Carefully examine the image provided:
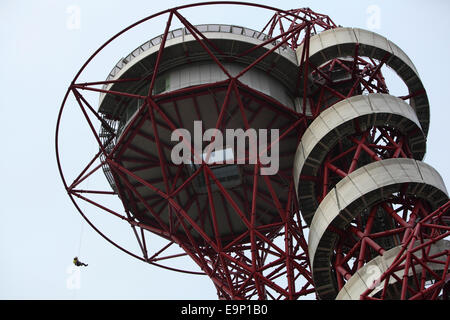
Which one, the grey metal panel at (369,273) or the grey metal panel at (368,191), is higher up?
the grey metal panel at (368,191)

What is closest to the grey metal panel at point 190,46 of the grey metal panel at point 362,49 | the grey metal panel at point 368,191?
the grey metal panel at point 362,49

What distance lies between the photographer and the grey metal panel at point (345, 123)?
36.6 meters

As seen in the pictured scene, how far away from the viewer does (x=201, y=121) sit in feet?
133

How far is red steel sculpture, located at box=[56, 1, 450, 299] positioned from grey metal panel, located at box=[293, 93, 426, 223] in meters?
0.09

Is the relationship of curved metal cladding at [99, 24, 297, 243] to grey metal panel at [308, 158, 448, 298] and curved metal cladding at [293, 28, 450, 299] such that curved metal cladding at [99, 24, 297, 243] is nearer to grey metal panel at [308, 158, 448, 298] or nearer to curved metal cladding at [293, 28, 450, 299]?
curved metal cladding at [293, 28, 450, 299]

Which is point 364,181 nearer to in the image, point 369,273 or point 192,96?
point 369,273

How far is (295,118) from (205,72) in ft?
24.0

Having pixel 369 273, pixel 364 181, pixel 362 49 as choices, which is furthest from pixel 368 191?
pixel 362 49

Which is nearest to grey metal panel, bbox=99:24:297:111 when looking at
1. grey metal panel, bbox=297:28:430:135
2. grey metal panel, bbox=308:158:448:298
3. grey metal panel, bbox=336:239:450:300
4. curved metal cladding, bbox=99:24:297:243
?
curved metal cladding, bbox=99:24:297:243

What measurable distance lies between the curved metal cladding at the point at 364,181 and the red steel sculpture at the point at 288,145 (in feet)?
0.29

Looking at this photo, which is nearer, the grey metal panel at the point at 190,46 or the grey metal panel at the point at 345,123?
the grey metal panel at the point at 345,123

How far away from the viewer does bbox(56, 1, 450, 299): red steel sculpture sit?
33.8 metres

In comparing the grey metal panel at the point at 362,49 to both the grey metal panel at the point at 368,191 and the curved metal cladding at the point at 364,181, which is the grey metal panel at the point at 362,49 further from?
the grey metal panel at the point at 368,191
